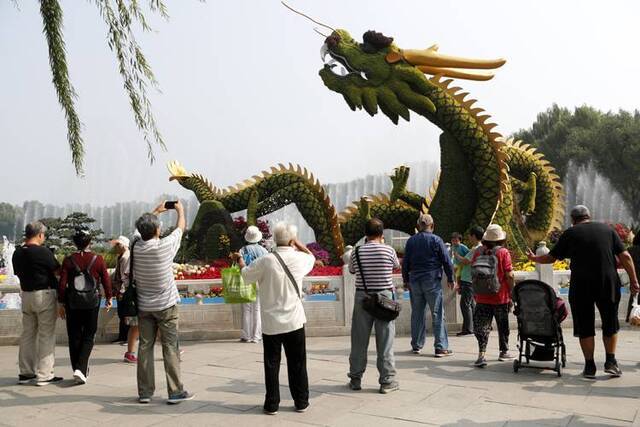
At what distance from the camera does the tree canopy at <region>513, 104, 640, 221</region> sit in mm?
31781

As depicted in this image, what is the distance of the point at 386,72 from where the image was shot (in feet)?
41.0

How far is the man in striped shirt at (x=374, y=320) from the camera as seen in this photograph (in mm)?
4777

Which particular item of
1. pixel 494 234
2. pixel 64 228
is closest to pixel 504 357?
Result: pixel 494 234

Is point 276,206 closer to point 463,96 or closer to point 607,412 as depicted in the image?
point 463,96

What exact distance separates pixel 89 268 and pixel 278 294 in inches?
84.9

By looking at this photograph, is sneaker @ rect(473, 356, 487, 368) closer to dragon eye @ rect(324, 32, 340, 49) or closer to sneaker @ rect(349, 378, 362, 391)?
sneaker @ rect(349, 378, 362, 391)

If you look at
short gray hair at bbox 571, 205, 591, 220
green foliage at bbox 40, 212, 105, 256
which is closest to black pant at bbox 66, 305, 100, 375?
short gray hair at bbox 571, 205, 591, 220

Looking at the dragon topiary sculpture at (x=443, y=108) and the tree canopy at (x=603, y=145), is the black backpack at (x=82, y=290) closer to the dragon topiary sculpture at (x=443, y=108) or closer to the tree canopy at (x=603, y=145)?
the dragon topiary sculpture at (x=443, y=108)

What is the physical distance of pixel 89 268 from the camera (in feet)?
17.5

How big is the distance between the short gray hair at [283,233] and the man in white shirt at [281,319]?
2cm

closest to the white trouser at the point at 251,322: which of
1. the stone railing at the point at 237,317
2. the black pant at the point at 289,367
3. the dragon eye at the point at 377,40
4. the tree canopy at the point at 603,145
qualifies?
the stone railing at the point at 237,317

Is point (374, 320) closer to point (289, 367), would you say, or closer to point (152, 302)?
point (289, 367)

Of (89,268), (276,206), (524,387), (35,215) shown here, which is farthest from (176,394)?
(35,215)

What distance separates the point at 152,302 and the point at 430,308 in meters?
3.14
